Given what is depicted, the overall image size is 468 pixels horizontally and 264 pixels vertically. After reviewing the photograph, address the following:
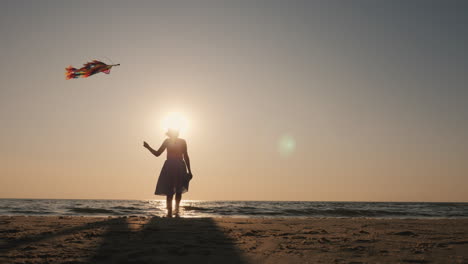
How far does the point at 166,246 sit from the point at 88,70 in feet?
27.3

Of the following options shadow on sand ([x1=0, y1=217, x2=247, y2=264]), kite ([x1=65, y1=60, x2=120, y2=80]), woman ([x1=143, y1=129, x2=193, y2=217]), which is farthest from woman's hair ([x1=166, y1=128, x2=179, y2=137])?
shadow on sand ([x1=0, y1=217, x2=247, y2=264])

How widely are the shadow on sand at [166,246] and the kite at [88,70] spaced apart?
20.9 feet

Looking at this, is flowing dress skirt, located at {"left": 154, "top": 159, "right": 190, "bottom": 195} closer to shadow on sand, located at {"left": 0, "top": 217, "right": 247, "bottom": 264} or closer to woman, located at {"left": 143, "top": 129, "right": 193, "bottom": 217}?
woman, located at {"left": 143, "top": 129, "right": 193, "bottom": 217}

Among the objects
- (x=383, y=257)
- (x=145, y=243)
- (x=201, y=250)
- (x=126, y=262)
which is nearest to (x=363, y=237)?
(x=383, y=257)

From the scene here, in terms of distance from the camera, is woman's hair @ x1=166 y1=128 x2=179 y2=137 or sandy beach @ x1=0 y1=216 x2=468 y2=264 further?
woman's hair @ x1=166 y1=128 x2=179 y2=137

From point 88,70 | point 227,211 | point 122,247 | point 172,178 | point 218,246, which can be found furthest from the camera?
point 227,211

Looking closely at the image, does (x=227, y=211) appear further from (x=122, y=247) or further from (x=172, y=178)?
(x=122, y=247)

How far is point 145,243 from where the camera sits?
406 cm

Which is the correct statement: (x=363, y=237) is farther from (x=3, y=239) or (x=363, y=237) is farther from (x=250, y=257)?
(x=3, y=239)

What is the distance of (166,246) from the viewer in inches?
154

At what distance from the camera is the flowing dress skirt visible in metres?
8.98

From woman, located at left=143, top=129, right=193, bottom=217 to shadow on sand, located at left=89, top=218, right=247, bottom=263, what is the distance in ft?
12.0

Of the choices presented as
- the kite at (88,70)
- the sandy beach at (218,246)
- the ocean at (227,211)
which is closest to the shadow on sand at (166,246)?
the sandy beach at (218,246)

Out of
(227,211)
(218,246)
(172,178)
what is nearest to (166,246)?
(218,246)
